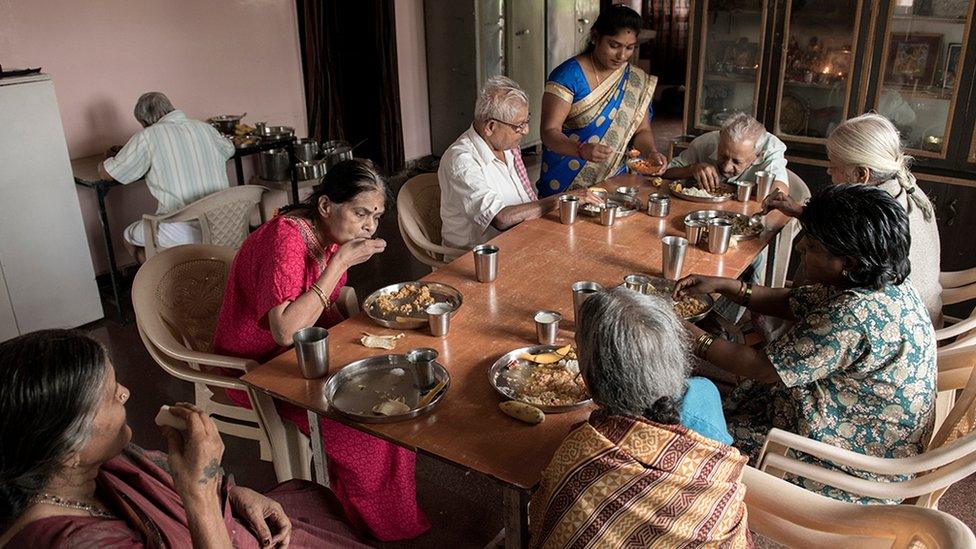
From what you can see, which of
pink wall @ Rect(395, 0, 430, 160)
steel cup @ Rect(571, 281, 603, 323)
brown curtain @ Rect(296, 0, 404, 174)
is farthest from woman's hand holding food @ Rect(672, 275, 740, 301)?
pink wall @ Rect(395, 0, 430, 160)

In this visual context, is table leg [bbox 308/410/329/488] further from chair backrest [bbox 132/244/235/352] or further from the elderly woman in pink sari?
chair backrest [bbox 132/244/235/352]

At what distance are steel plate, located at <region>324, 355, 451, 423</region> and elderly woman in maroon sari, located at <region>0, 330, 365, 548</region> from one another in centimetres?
40

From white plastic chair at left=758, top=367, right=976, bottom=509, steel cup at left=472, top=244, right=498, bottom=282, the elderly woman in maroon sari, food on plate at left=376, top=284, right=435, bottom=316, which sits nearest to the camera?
the elderly woman in maroon sari

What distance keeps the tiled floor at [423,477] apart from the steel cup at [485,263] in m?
0.35

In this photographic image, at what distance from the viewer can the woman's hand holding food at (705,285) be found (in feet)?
7.93

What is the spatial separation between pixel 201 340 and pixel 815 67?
13.1 ft

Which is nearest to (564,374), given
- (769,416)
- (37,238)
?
(769,416)

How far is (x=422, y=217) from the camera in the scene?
11.5 feet

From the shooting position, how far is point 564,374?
1946 millimetres

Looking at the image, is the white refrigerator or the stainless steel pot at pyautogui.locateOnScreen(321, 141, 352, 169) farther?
the stainless steel pot at pyautogui.locateOnScreen(321, 141, 352, 169)

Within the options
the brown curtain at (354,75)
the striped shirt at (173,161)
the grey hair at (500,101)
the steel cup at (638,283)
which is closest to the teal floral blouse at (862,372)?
the steel cup at (638,283)

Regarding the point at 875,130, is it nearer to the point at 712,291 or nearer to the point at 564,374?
the point at 712,291

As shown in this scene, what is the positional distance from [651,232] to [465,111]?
4313 millimetres

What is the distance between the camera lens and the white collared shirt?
10.2 ft
